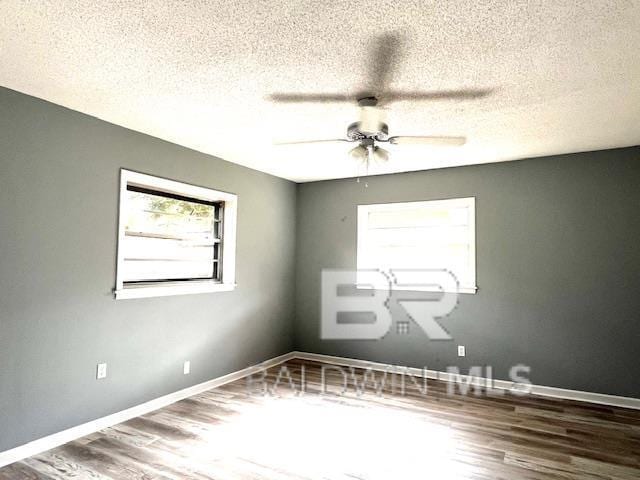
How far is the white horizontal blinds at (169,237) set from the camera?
139 inches

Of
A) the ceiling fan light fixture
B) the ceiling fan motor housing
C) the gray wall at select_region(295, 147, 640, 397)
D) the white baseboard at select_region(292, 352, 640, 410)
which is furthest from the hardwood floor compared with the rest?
the ceiling fan motor housing

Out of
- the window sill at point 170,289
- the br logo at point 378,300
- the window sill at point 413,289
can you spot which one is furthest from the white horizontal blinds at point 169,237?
the window sill at point 413,289

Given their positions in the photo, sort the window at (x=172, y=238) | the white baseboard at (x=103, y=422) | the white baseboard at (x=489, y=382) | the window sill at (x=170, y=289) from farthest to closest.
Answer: the white baseboard at (x=489, y=382) → the window at (x=172, y=238) → the window sill at (x=170, y=289) → the white baseboard at (x=103, y=422)

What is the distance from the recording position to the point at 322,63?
7.16ft

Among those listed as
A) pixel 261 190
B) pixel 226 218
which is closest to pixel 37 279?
pixel 226 218

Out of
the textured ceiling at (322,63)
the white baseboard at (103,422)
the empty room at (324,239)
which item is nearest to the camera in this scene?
the textured ceiling at (322,63)

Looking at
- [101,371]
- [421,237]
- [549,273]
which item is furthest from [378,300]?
[101,371]

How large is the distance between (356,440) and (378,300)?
2.17 m

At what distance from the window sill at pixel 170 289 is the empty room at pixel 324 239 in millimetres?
29

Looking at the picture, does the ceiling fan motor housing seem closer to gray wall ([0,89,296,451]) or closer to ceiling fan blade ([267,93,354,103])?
ceiling fan blade ([267,93,354,103])

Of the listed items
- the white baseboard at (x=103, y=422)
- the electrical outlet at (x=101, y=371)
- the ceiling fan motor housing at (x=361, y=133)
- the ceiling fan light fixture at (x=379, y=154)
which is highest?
the ceiling fan motor housing at (x=361, y=133)

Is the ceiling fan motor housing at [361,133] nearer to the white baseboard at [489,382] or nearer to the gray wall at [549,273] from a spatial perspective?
the gray wall at [549,273]

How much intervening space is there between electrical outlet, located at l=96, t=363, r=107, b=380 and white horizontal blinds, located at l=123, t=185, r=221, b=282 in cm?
74

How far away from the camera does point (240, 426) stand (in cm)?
312
